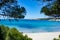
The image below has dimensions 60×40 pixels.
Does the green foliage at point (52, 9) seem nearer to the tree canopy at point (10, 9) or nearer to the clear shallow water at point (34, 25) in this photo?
the clear shallow water at point (34, 25)

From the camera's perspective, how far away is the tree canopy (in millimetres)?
2544

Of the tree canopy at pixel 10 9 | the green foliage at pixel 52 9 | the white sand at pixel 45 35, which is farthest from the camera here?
the white sand at pixel 45 35

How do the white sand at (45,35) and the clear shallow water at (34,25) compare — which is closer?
the clear shallow water at (34,25)

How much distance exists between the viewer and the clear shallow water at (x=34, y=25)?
2.88 m

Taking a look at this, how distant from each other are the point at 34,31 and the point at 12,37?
6.13 feet

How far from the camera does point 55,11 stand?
112 inches

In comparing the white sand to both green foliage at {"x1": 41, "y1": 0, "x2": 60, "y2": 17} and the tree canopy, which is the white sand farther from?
the tree canopy

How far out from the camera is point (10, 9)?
2.61 m

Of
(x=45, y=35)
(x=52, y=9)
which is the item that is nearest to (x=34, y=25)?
(x=45, y=35)

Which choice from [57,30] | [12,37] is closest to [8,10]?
[57,30]

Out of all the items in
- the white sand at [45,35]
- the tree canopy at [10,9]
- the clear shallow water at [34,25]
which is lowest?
the white sand at [45,35]

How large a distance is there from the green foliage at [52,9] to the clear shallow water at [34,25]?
18 centimetres

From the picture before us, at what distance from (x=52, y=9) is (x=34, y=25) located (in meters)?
0.45

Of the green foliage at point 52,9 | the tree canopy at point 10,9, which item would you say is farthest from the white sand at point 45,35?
the tree canopy at point 10,9
